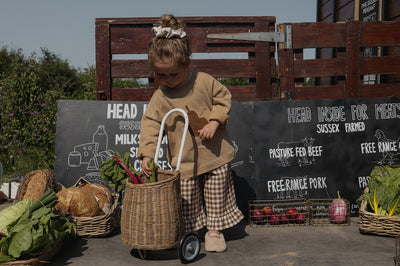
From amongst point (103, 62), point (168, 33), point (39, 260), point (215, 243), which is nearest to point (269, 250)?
point (215, 243)

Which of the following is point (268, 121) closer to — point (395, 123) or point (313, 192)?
point (313, 192)

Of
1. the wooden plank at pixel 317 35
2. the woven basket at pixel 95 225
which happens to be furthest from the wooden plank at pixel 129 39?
the woven basket at pixel 95 225

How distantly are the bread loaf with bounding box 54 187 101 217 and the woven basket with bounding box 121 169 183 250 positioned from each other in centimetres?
88

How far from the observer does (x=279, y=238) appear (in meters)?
4.43

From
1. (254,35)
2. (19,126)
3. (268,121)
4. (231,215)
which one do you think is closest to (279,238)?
(231,215)

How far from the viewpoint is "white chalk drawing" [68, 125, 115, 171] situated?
540 centimetres

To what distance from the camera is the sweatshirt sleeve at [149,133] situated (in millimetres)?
3914

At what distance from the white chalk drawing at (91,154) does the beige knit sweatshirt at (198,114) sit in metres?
1.54

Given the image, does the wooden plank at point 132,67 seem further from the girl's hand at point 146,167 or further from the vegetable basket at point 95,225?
the girl's hand at point 146,167

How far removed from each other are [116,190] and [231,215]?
1315 mm

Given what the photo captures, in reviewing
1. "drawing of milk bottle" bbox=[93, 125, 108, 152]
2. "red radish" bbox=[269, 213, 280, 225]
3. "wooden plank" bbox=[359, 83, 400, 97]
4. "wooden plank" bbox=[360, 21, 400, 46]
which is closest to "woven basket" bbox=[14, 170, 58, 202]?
"drawing of milk bottle" bbox=[93, 125, 108, 152]

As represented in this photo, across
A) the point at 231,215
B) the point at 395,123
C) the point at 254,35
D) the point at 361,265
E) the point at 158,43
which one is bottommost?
the point at 361,265

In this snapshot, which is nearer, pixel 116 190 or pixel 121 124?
pixel 116 190

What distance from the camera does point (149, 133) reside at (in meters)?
4.01
